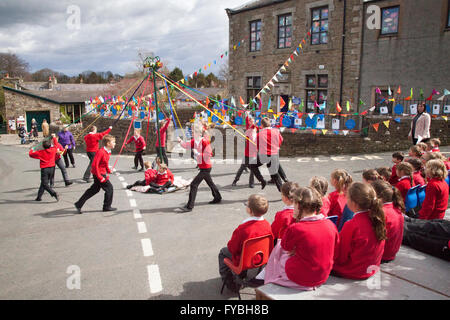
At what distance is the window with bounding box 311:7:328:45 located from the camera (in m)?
18.2

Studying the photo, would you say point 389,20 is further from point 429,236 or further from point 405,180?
point 429,236

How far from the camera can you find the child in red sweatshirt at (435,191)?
5.26 metres

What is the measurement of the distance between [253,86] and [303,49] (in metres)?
4.04

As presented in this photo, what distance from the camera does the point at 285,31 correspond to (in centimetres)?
1991

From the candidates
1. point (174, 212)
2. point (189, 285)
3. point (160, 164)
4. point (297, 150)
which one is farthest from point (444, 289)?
point (297, 150)

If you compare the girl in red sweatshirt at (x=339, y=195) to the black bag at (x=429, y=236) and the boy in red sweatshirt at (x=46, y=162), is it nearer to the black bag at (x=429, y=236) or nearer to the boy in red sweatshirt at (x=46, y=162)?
the black bag at (x=429, y=236)

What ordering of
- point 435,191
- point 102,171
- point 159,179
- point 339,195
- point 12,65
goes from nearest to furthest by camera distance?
point 339,195, point 435,191, point 102,171, point 159,179, point 12,65

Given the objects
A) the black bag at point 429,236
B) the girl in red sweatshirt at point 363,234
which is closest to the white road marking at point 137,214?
the girl in red sweatshirt at point 363,234

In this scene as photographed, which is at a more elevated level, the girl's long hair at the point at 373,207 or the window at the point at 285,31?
the window at the point at 285,31

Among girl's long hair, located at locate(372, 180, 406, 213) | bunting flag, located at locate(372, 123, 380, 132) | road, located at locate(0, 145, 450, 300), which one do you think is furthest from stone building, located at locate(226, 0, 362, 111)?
girl's long hair, located at locate(372, 180, 406, 213)

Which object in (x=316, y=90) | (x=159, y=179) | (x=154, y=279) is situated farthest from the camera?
(x=316, y=90)

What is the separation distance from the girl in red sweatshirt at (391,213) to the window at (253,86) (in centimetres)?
1775

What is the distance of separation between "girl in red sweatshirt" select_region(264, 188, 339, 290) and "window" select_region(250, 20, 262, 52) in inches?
759

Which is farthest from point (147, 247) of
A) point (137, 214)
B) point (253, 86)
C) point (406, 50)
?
point (253, 86)
